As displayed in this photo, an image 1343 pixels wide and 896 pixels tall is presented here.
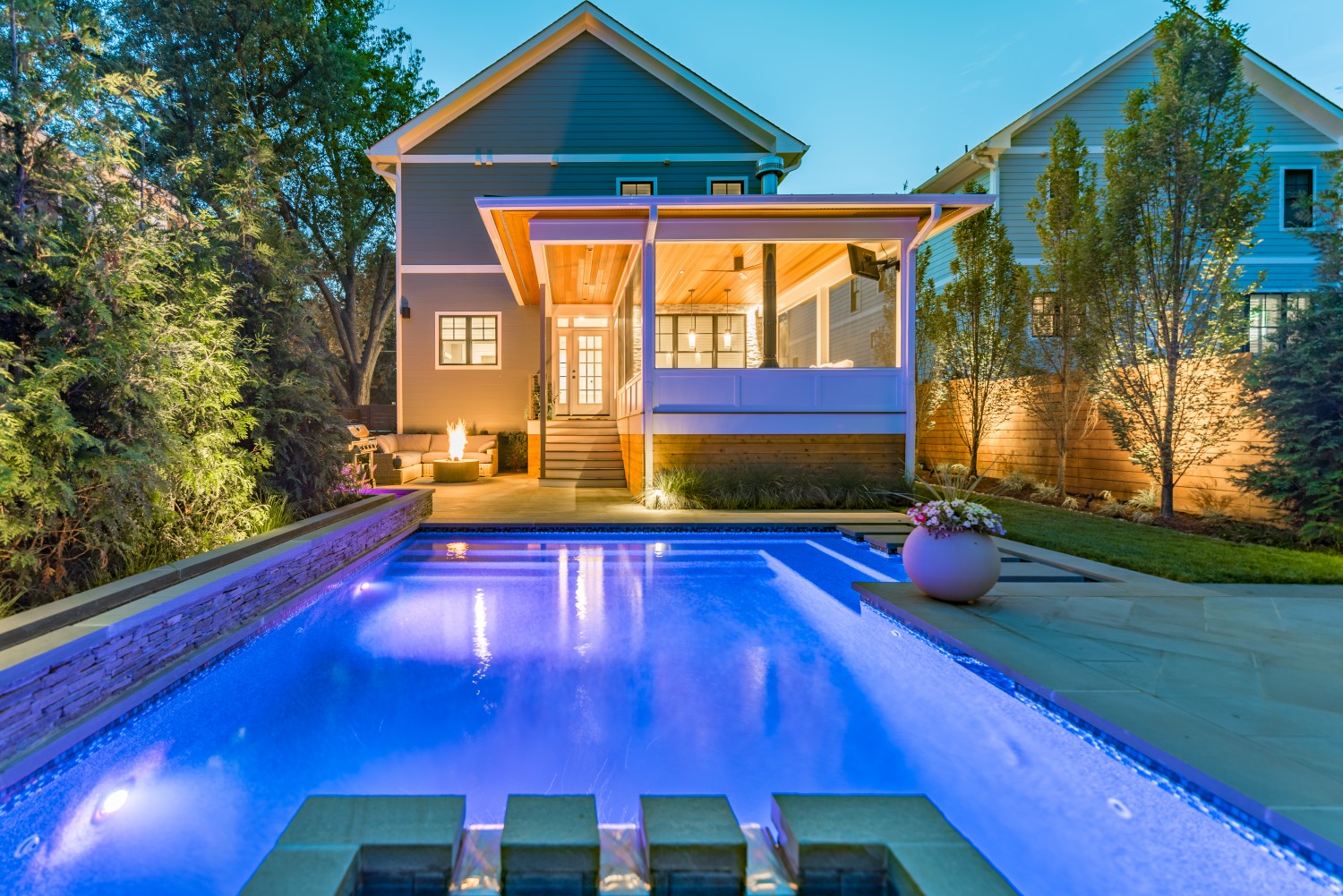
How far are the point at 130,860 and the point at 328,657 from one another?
1.68 m

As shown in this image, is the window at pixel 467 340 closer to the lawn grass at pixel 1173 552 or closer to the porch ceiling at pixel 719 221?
the porch ceiling at pixel 719 221

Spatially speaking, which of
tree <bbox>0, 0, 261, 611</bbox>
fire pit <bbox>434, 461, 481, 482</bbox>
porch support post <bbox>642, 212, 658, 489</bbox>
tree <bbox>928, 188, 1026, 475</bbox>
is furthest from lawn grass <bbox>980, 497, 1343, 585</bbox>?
fire pit <bbox>434, 461, 481, 482</bbox>

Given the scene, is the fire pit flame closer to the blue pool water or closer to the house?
the house

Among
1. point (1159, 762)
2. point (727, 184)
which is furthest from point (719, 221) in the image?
point (1159, 762)

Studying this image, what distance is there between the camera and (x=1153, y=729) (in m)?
2.12

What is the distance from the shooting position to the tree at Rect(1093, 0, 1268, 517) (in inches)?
259

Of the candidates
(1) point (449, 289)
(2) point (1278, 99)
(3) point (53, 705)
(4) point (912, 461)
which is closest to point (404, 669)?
(3) point (53, 705)

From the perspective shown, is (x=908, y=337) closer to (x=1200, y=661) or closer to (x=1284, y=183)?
(x=1200, y=661)

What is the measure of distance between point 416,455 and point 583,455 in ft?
11.4

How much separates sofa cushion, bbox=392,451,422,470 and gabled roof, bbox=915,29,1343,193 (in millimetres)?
13161

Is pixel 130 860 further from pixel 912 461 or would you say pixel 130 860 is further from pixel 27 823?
pixel 912 461

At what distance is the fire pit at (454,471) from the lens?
37.9ft

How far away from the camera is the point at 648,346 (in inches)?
331

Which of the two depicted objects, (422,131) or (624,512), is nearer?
(624,512)
